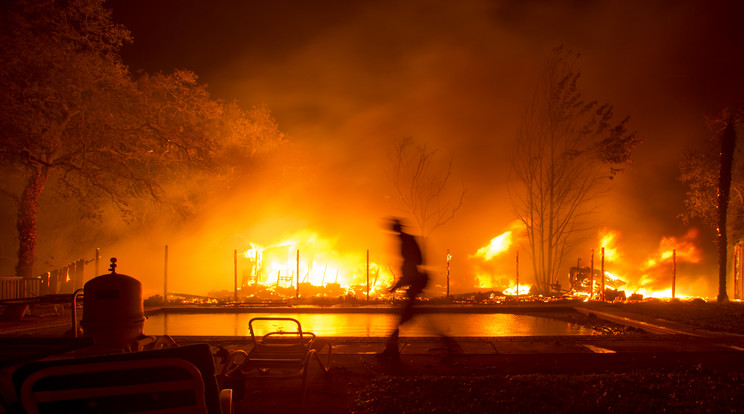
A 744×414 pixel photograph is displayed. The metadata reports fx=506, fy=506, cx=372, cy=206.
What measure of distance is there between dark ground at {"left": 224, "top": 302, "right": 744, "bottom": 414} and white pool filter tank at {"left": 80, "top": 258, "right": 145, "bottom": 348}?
138cm

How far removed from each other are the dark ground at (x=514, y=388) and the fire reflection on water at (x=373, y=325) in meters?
3.25

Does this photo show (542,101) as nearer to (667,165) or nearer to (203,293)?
(667,165)

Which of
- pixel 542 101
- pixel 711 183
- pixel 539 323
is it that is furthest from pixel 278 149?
pixel 711 183

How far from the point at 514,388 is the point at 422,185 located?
17258mm

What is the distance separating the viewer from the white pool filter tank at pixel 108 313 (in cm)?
499

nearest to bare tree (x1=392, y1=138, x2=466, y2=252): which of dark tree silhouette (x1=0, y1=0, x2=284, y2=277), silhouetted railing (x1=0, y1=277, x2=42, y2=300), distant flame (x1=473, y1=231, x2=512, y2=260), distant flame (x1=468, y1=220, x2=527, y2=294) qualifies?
distant flame (x1=473, y1=231, x2=512, y2=260)

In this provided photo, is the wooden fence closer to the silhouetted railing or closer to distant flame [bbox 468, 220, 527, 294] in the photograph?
the silhouetted railing

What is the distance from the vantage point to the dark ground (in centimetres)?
491

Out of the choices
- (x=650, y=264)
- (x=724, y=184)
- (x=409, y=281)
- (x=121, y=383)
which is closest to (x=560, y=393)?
(x=409, y=281)

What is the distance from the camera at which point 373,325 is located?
11242 millimetres

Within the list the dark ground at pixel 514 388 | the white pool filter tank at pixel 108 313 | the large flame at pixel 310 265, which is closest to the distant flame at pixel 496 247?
the large flame at pixel 310 265

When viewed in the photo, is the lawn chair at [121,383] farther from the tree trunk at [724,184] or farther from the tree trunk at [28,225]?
the tree trunk at [724,184]

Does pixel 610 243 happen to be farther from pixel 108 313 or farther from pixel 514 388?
pixel 108 313

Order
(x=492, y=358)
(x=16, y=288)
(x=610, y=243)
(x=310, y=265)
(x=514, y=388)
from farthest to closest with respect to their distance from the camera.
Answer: (x=610, y=243) → (x=310, y=265) → (x=16, y=288) → (x=492, y=358) → (x=514, y=388)
